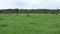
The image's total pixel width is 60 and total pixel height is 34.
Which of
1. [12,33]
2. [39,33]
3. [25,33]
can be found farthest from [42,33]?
[12,33]

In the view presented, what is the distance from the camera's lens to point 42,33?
609 inches

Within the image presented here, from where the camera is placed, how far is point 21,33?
15.4 m

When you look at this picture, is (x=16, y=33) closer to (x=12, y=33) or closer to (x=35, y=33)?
(x=12, y=33)

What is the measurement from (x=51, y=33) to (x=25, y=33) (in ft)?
7.38

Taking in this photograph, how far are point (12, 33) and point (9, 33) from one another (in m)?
0.26

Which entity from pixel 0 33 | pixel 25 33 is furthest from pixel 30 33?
pixel 0 33

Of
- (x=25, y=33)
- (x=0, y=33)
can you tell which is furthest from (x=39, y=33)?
(x=0, y=33)

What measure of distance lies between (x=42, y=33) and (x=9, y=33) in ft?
9.39

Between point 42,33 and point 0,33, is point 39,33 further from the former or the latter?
point 0,33

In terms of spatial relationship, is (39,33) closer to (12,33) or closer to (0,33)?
(12,33)

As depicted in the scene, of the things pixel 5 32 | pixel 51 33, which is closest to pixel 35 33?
pixel 51 33

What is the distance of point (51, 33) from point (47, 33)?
0.34m

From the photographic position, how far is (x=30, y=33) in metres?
15.5

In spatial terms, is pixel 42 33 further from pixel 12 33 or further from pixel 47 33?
pixel 12 33
